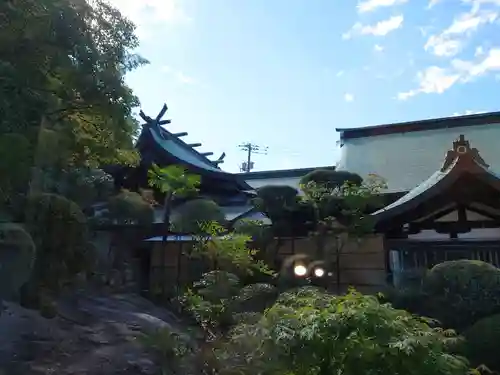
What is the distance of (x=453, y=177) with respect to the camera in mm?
8438

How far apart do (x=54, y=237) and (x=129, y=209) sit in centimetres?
411

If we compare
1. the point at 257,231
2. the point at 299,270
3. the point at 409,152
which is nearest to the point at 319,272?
the point at 299,270

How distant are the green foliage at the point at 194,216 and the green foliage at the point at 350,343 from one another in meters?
4.73

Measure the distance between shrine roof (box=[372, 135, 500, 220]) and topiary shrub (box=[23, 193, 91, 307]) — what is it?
5.24 m

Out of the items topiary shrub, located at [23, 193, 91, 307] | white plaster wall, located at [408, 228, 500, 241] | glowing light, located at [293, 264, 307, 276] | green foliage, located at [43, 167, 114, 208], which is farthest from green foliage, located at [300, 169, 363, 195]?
topiary shrub, located at [23, 193, 91, 307]

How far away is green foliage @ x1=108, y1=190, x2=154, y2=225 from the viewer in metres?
10.4

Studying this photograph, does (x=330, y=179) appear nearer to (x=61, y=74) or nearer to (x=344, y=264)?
(x=344, y=264)

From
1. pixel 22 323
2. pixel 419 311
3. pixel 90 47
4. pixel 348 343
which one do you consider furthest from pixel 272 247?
pixel 348 343

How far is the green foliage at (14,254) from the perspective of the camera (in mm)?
5297

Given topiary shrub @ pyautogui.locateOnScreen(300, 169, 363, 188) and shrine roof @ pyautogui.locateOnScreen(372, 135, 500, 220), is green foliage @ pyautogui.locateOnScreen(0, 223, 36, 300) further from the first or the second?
topiary shrub @ pyautogui.locateOnScreen(300, 169, 363, 188)

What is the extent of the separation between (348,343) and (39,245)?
4556 millimetres

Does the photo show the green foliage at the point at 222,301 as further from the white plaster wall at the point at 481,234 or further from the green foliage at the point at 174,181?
the white plaster wall at the point at 481,234

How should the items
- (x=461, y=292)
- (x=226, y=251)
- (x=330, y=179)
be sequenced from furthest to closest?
1. (x=330, y=179)
2. (x=226, y=251)
3. (x=461, y=292)

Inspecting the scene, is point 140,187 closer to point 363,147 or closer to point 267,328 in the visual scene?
point 363,147
